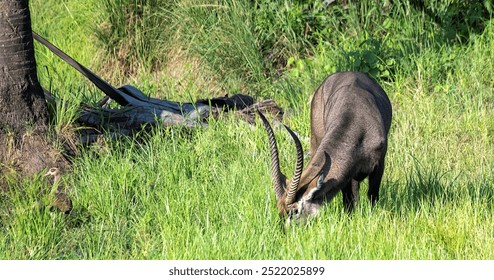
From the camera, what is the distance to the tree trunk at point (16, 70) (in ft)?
21.6

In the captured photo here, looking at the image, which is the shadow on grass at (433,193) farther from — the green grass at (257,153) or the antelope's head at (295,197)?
the antelope's head at (295,197)

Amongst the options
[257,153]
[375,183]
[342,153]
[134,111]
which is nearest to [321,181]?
[342,153]

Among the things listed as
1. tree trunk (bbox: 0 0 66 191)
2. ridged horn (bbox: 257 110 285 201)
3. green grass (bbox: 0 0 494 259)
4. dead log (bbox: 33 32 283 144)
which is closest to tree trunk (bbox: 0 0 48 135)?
tree trunk (bbox: 0 0 66 191)

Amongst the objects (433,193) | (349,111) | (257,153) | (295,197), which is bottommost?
(257,153)

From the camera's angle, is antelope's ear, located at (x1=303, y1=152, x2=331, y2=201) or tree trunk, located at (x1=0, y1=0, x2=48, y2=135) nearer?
antelope's ear, located at (x1=303, y1=152, x2=331, y2=201)

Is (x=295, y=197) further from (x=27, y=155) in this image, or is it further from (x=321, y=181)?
(x=27, y=155)

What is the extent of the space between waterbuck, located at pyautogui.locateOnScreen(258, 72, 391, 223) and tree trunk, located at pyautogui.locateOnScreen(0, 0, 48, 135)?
2132 millimetres

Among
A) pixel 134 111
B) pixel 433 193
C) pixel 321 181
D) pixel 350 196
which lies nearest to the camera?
A: pixel 321 181

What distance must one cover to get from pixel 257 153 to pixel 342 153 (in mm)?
1500

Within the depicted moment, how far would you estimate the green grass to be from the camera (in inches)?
221

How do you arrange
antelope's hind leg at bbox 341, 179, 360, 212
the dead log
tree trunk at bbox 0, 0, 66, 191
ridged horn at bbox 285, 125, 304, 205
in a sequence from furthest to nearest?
1. the dead log
2. tree trunk at bbox 0, 0, 66, 191
3. antelope's hind leg at bbox 341, 179, 360, 212
4. ridged horn at bbox 285, 125, 304, 205

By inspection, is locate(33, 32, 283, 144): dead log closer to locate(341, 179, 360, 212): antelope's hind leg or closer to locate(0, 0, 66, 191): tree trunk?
locate(0, 0, 66, 191): tree trunk

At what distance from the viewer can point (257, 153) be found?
7395mm

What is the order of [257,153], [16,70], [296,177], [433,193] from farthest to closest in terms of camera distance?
[257,153] < [16,70] < [433,193] < [296,177]
